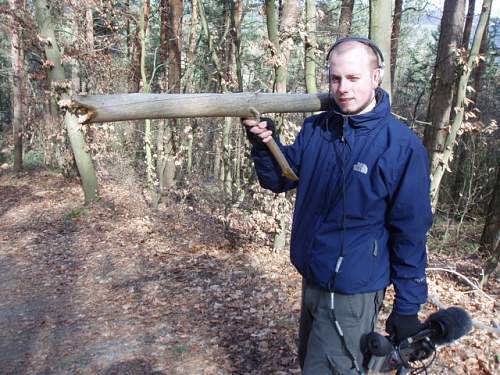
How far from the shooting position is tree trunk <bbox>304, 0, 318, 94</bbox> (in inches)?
251

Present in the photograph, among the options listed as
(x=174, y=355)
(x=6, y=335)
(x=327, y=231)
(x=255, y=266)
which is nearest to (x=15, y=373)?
(x=6, y=335)

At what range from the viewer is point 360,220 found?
223 centimetres

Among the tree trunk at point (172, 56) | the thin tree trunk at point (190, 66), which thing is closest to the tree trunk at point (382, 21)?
the thin tree trunk at point (190, 66)

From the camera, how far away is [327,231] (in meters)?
2.30

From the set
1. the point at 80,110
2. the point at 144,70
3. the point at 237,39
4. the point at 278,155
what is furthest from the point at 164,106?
the point at 144,70

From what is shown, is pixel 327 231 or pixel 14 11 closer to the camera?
pixel 327 231

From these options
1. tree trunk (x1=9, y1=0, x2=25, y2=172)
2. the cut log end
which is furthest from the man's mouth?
tree trunk (x1=9, y1=0, x2=25, y2=172)

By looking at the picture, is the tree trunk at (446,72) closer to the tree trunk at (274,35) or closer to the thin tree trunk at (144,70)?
the tree trunk at (274,35)

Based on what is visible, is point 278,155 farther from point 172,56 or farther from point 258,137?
point 172,56

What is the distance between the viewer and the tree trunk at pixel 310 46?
6383 millimetres

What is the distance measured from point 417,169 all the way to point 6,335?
5654 mm

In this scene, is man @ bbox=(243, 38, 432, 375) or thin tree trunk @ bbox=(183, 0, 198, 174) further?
thin tree trunk @ bbox=(183, 0, 198, 174)

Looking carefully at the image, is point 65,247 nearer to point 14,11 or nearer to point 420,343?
point 14,11

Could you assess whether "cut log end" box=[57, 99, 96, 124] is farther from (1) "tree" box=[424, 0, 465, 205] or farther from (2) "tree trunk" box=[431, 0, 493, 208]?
(1) "tree" box=[424, 0, 465, 205]
